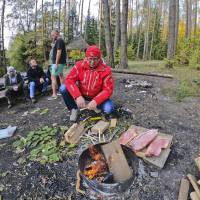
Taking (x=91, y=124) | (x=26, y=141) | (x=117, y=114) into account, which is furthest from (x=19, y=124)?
(x=117, y=114)

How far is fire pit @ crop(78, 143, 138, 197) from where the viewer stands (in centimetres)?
326

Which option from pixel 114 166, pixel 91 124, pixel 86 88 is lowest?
pixel 114 166

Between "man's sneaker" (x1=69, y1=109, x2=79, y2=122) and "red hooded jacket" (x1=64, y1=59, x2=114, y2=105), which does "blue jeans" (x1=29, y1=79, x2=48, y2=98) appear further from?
"red hooded jacket" (x1=64, y1=59, x2=114, y2=105)

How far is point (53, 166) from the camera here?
12.6ft

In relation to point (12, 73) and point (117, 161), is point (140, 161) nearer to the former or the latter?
point (117, 161)

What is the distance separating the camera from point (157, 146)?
13.0 ft

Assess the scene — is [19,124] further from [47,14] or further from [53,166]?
[47,14]

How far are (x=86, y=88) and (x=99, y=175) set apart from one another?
1.88 metres

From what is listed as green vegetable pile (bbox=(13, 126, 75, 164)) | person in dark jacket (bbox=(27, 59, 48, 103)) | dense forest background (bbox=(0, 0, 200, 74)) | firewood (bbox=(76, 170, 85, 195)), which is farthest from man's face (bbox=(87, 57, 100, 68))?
dense forest background (bbox=(0, 0, 200, 74))

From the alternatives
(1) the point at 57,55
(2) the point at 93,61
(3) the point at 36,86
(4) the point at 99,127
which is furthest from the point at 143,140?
(3) the point at 36,86

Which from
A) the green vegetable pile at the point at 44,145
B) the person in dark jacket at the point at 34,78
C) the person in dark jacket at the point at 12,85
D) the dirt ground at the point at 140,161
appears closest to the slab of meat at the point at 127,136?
the dirt ground at the point at 140,161

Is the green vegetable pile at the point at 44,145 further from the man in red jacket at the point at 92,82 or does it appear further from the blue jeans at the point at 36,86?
the blue jeans at the point at 36,86

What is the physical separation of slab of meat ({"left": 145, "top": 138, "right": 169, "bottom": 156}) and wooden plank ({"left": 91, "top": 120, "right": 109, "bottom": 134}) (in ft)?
2.96

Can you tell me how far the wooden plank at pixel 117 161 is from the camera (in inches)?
138
